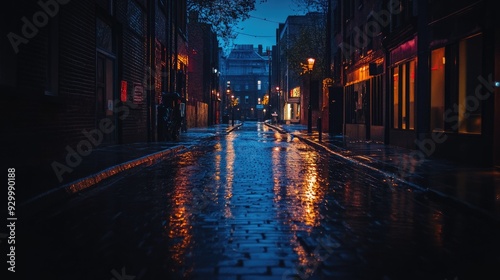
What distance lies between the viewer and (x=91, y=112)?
15.6 m

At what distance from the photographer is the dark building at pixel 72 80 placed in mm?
10430

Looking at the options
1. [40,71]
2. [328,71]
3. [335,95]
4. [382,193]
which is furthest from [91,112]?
[328,71]

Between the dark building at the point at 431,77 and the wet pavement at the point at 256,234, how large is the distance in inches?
169

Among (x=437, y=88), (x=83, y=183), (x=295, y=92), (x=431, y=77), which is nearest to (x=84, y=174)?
(x=83, y=183)

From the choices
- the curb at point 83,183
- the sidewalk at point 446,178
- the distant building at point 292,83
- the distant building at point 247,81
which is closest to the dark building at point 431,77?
the sidewalk at point 446,178

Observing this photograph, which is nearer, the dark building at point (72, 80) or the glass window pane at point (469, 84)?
the dark building at point (72, 80)

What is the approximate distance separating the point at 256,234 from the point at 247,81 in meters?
131

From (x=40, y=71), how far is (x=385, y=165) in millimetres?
8375

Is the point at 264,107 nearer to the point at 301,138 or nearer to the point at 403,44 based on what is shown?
the point at 301,138

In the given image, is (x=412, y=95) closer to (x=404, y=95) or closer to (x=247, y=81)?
(x=404, y=95)

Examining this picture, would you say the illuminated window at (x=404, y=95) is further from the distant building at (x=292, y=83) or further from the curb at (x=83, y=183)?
the distant building at (x=292, y=83)

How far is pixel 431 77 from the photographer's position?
55.0ft

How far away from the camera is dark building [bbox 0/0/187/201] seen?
10.4m

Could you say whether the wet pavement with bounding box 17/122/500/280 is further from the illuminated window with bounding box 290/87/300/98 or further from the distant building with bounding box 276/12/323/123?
the illuminated window with bounding box 290/87/300/98
